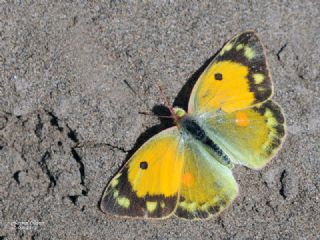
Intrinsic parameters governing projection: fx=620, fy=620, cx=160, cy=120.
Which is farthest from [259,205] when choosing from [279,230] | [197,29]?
[197,29]

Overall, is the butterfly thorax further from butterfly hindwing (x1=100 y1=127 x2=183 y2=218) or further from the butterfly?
butterfly hindwing (x1=100 y1=127 x2=183 y2=218)

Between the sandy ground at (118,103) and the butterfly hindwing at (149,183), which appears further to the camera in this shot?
the sandy ground at (118,103)

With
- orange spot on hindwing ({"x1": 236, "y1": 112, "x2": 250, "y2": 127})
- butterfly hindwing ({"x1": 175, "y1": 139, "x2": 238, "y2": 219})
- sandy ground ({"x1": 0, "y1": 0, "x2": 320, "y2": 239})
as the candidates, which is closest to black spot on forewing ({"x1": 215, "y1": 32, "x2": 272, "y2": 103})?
orange spot on hindwing ({"x1": 236, "y1": 112, "x2": 250, "y2": 127})

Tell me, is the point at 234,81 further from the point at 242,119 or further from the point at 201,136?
the point at 201,136

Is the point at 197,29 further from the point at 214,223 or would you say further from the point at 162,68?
the point at 214,223

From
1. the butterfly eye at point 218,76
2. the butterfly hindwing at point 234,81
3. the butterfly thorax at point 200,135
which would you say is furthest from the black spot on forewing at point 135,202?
the butterfly eye at point 218,76

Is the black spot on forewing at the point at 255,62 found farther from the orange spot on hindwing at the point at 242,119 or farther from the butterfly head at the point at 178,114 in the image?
the butterfly head at the point at 178,114

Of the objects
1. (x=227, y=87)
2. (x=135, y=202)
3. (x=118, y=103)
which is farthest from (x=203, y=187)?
(x=118, y=103)
